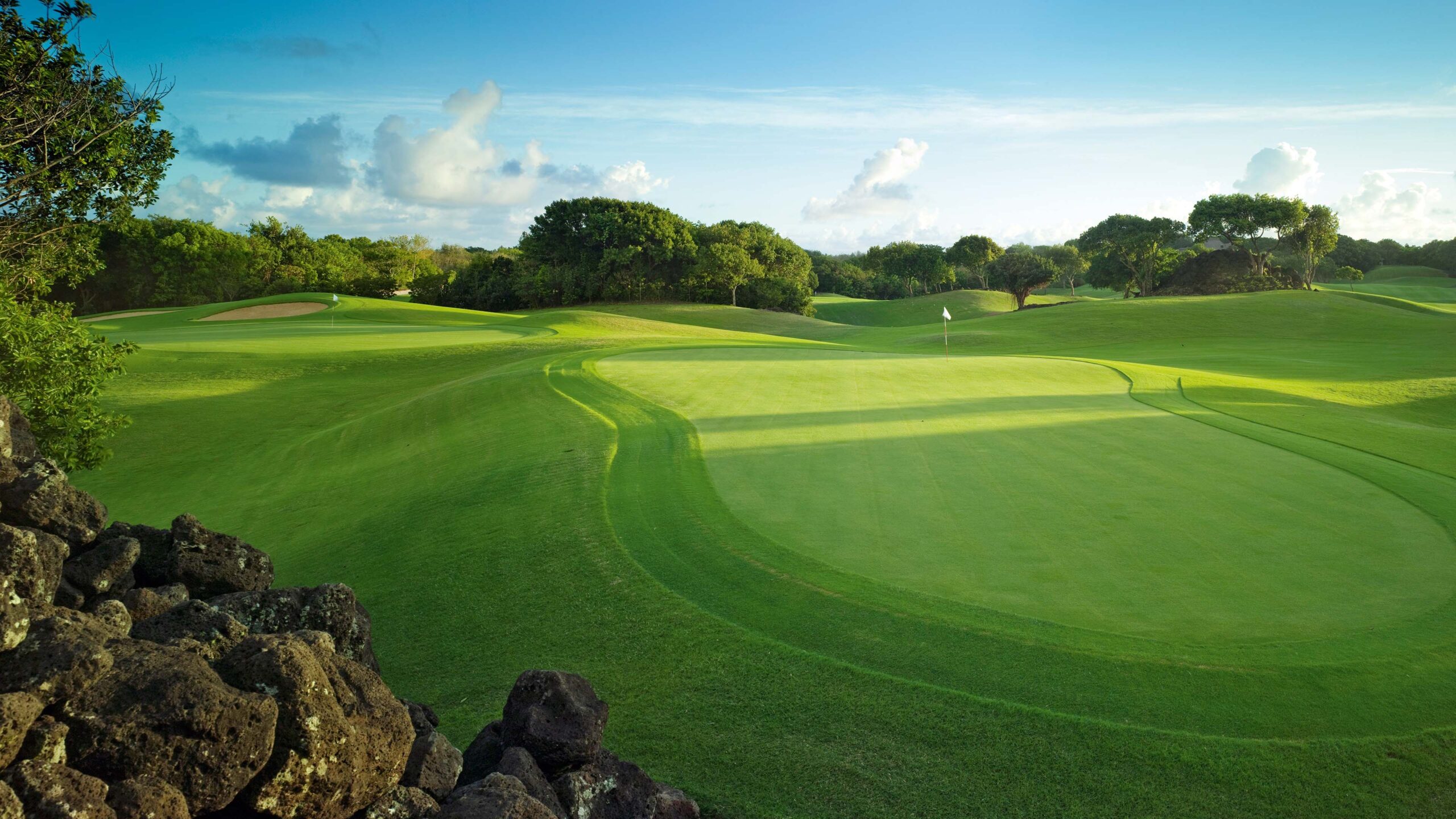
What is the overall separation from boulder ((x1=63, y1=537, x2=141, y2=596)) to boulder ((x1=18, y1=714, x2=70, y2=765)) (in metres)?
1.79

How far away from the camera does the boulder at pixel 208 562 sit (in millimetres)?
4785

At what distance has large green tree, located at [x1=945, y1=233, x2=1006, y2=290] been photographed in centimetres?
8194

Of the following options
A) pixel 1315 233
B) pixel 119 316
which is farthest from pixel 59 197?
pixel 1315 233

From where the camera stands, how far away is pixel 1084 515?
7.39 meters

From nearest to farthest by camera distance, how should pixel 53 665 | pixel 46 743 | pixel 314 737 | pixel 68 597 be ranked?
pixel 46 743 < pixel 53 665 < pixel 314 737 < pixel 68 597

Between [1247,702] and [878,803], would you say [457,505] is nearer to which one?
[878,803]

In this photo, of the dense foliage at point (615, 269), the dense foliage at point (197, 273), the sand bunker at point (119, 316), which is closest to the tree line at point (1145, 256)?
the dense foliage at point (615, 269)

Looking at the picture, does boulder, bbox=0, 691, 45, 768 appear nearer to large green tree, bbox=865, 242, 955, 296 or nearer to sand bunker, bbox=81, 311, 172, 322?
sand bunker, bbox=81, 311, 172, 322

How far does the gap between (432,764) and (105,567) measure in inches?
88.6

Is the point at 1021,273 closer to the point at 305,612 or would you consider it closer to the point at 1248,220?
the point at 1248,220

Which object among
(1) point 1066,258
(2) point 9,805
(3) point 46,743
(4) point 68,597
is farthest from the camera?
(1) point 1066,258

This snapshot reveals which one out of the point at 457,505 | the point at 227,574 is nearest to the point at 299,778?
the point at 227,574

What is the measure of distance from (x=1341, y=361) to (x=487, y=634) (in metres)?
32.0

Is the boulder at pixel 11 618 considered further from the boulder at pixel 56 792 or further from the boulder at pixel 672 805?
the boulder at pixel 672 805
